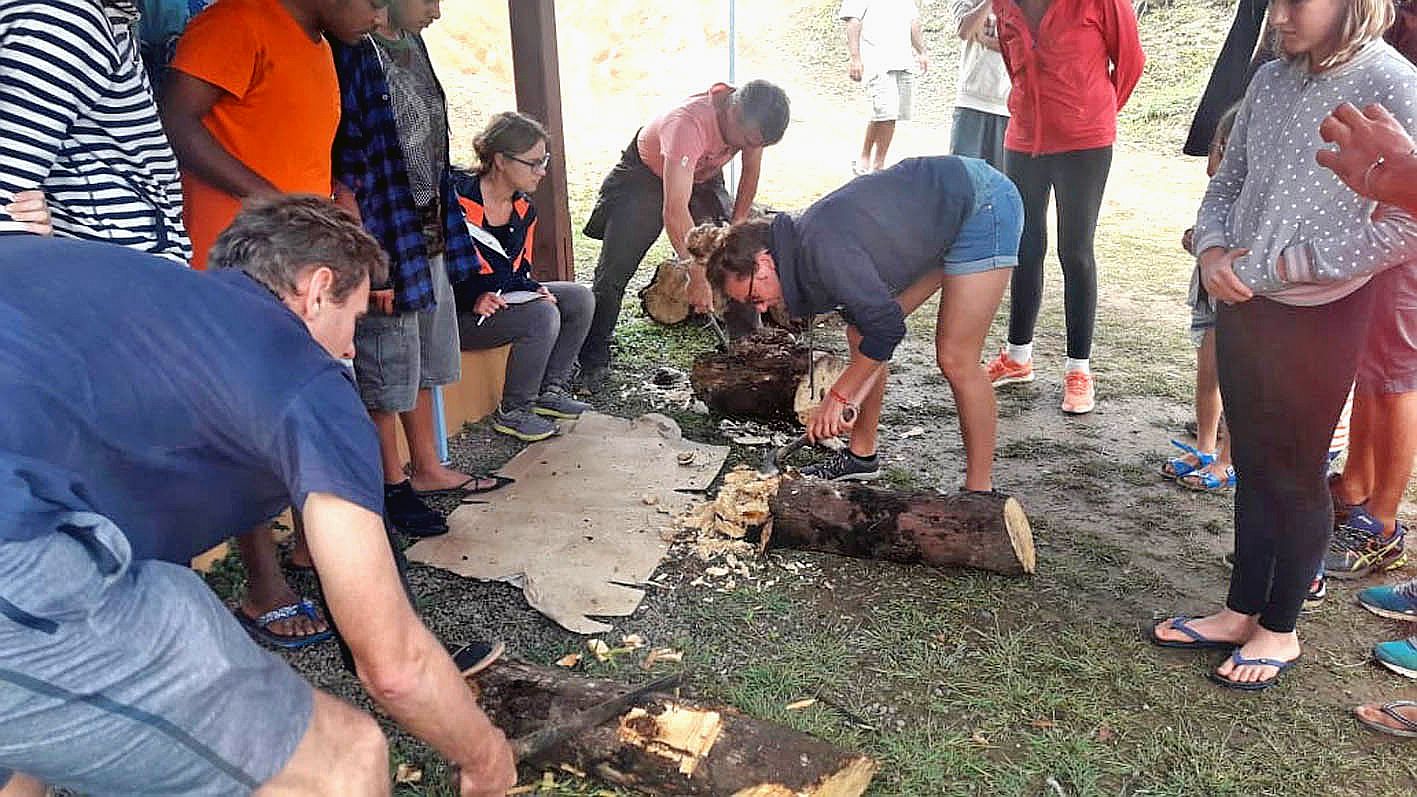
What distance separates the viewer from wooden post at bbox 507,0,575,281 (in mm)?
4688

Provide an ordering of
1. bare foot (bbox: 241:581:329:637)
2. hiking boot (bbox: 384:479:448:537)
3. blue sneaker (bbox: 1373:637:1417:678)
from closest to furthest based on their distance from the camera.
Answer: blue sneaker (bbox: 1373:637:1417:678) < bare foot (bbox: 241:581:329:637) < hiking boot (bbox: 384:479:448:537)

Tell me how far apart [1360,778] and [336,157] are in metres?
3.27

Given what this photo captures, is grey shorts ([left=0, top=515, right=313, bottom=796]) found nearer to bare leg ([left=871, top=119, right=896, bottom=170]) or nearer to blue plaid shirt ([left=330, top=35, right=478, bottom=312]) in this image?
blue plaid shirt ([left=330, top=35, right=478, bottom=312])

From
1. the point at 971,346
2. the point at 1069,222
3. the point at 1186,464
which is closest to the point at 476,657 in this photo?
the point at 971,346

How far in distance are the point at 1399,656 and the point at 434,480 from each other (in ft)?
10.3

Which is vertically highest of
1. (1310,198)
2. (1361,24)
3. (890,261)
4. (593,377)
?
(1361,24)

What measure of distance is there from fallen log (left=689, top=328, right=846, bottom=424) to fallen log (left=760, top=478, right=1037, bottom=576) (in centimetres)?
103

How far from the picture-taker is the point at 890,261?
3109 mm

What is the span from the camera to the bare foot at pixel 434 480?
3625 millimetres

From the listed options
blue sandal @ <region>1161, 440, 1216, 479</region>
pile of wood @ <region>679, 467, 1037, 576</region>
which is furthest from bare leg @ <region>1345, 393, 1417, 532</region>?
pile of wood @ <region>679, 467, 1037, 576</region>

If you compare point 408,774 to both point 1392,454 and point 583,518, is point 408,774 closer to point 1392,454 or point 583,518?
point 583,518

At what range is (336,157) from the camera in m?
3.03

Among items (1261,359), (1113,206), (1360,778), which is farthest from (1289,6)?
(1113,206)

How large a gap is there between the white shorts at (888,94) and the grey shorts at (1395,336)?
6188mm
